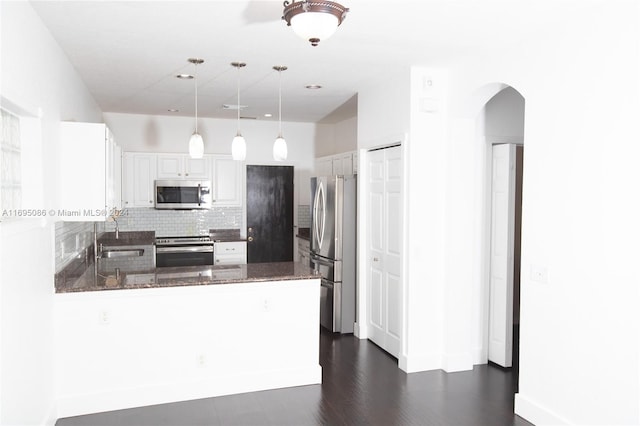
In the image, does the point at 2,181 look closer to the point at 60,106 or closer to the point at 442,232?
the point at 60,106

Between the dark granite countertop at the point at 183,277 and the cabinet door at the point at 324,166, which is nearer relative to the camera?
the dark granite countertop at the point at 183,277

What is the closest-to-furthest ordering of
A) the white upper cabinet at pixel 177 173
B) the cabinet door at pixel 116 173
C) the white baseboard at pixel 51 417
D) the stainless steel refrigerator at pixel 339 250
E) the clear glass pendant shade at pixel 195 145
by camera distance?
1. the white baseboard at pixel 51 417
2. the clear glass pendant shade at pixel 195 145
3. the cabinet door at pixel 116 173
4. the stainless steel refrigerator at pixel 339 250
5. the white upper cabinet at pixel 177 173

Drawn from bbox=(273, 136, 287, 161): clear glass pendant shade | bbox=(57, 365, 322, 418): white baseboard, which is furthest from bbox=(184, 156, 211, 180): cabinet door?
bbox=(57, 365, 322, 418): white baseboard

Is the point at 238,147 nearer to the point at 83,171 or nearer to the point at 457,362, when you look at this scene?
the point at 83,171

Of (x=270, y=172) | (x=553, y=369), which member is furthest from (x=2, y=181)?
(x=270, y=172)

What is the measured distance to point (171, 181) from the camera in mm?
6957

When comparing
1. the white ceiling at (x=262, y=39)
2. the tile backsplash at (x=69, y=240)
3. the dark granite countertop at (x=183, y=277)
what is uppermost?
the white ceiling at (x=262, y=39)

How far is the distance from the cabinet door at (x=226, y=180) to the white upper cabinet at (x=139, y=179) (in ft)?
2.78

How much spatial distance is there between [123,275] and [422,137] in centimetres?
276

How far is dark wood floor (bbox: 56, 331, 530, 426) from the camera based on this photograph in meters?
3.43

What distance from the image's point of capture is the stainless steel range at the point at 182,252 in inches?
267

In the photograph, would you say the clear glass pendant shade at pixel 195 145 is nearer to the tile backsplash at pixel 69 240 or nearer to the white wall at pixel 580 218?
the tile backsplash at pixel 69 240

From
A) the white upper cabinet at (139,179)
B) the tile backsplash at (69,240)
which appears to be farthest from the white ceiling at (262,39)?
the white upper cabinet at (139,179)

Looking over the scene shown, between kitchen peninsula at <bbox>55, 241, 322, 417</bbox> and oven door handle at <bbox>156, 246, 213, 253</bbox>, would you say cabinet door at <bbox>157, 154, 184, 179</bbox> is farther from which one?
kitchen peninsula at <bbox>55, 241, 322, 417</bbox>
